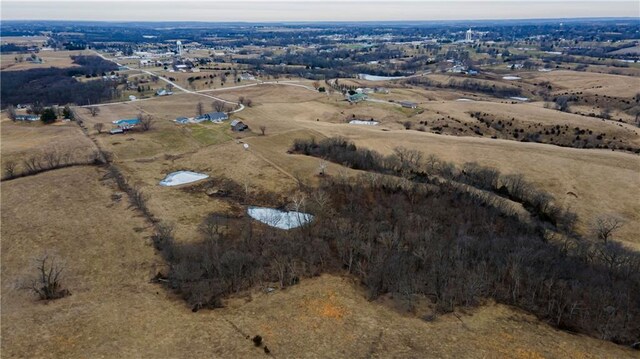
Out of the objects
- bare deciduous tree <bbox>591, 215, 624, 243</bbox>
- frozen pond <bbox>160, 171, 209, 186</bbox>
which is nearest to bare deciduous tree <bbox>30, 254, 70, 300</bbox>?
frozen pond <bbox>160, 171, 209, 186</bbox>

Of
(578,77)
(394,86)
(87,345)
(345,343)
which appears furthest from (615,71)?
(87,345)

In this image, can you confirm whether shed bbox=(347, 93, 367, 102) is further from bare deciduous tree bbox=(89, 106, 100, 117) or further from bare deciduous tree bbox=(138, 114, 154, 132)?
bare deciduous tree bbox=(89, 106, 100, 117)

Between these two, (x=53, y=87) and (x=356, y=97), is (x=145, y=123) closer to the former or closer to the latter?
(x=356, y=97)

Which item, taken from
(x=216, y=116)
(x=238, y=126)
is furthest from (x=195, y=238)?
(x=216, y=116)

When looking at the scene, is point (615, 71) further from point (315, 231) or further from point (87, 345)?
point (87, 345)

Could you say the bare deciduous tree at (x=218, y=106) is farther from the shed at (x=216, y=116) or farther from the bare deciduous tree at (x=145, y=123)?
the bare deciduous tree at (x=145, y=123)
